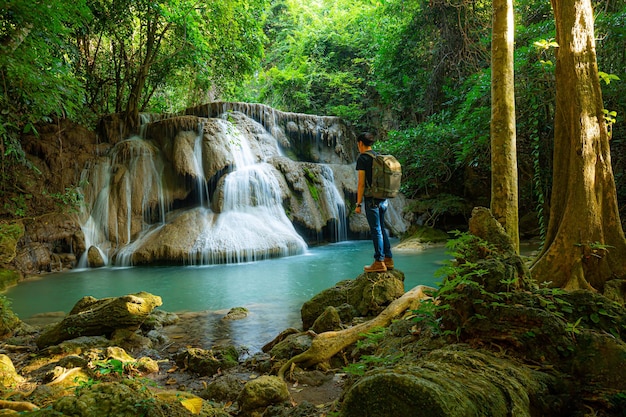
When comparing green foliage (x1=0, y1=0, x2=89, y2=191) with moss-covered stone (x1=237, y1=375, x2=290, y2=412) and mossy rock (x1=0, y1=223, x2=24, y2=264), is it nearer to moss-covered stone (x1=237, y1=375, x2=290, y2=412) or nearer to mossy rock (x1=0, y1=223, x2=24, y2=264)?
mossy rock (x1=0, y1=223, x2=24, y2=264)

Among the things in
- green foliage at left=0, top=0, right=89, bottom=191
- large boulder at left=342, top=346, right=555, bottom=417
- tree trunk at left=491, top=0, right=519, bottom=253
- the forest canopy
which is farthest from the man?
green foliage at left=0, top=0, right=89, bottom=191

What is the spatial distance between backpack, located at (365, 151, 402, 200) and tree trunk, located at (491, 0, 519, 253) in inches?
42.7

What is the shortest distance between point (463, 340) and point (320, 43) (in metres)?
22.7

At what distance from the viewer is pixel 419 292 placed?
175 inches

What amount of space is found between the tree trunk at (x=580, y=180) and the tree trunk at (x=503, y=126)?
40 cm

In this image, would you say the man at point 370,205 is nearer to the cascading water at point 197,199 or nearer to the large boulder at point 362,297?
the large boulder at point 362,297

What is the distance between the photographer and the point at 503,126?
4.34 m

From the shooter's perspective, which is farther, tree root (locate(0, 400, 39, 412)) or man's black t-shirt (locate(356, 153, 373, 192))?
man's black t-shirt (locate(356, 153, 373, 192))

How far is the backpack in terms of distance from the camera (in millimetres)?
4660

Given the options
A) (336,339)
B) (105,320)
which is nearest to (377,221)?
(336,339)

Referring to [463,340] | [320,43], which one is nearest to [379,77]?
[320,43]

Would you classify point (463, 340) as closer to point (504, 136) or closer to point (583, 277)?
point (583, 277)

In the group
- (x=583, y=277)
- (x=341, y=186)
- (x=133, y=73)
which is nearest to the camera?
(x=583, y=277)

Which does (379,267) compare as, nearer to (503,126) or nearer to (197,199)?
(503,126)
